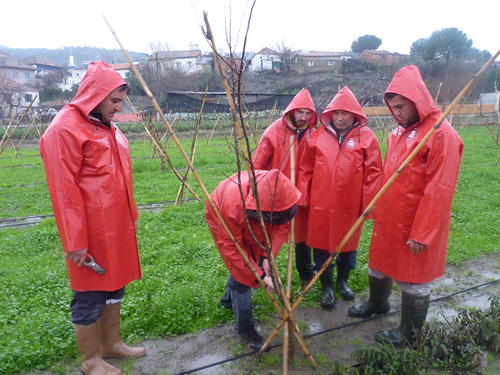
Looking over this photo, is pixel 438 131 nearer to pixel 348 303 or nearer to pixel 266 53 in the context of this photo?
pixel 348 303

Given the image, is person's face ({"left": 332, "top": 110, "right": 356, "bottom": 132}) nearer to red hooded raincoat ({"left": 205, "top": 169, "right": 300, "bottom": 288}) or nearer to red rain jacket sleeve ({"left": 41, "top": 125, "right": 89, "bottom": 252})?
red hooded raincoat ({"left": 205, "top": 169, "right": 300, "bottom": 288})

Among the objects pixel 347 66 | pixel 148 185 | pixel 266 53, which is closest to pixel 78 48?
pixel 266 53

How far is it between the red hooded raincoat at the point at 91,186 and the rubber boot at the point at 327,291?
5.85 ft

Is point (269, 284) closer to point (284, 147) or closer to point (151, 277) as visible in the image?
point (284, 147)

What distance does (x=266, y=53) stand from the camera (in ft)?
166

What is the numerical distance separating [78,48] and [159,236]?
442 feet

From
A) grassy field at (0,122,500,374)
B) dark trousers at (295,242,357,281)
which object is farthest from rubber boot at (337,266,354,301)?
grassy field at (0,122,500,374)

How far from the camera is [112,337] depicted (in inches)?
102

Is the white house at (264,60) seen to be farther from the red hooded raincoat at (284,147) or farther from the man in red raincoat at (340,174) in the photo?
the man in red raincoat at (340,174)

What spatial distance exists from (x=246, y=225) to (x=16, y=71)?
6240cm

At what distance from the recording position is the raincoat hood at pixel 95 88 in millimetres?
2180

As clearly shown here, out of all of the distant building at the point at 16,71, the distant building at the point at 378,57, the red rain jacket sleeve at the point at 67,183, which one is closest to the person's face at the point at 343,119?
the red rain jacket sleeve at the point at 67,183

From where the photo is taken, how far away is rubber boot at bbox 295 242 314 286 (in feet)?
11.8

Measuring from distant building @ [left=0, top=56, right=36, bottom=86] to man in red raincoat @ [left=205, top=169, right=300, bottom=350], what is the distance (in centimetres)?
5661
